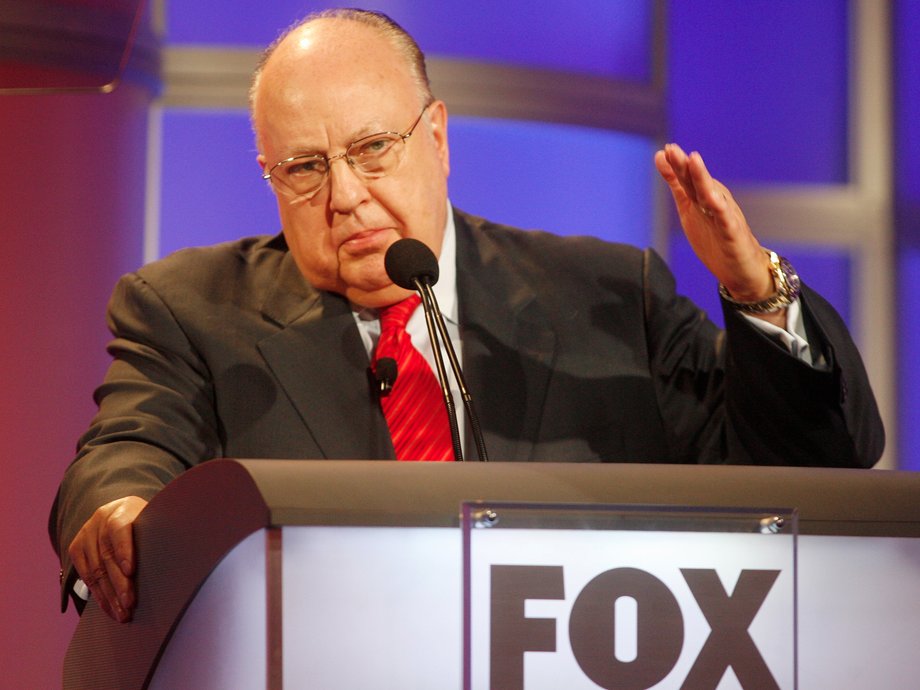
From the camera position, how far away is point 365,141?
72.0 inches

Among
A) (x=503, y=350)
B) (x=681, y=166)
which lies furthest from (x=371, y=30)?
(x=681, y=166)

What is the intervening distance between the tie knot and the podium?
0.91 meters

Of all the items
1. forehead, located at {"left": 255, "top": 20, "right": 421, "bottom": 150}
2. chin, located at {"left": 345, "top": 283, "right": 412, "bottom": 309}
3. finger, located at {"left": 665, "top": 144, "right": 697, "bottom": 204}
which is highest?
forehead, located at {"left": 255, "top": 20, "right": 421, "bottom": 150}

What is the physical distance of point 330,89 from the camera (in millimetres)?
1813

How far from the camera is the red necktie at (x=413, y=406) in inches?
68.7

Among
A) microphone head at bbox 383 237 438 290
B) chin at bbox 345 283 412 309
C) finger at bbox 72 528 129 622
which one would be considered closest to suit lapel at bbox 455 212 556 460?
chin at bbox 345 283 412 309

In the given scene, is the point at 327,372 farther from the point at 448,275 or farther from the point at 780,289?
the point at 780,289

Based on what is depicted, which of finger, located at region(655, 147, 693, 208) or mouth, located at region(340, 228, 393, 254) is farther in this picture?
mouth, located at region(340, 228, 393, 254)

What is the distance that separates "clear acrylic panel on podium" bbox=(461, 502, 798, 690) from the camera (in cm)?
91

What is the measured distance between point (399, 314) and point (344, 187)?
8.1 inches

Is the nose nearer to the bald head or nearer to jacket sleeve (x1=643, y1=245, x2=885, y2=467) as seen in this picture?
the bald head

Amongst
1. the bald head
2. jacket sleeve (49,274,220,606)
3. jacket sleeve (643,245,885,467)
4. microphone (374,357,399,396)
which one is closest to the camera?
jacket sleeve (49,274,220,606)

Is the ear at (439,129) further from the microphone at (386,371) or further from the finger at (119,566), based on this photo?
the finger at (119,566)

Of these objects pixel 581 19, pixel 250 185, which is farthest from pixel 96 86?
pixel 581 19
